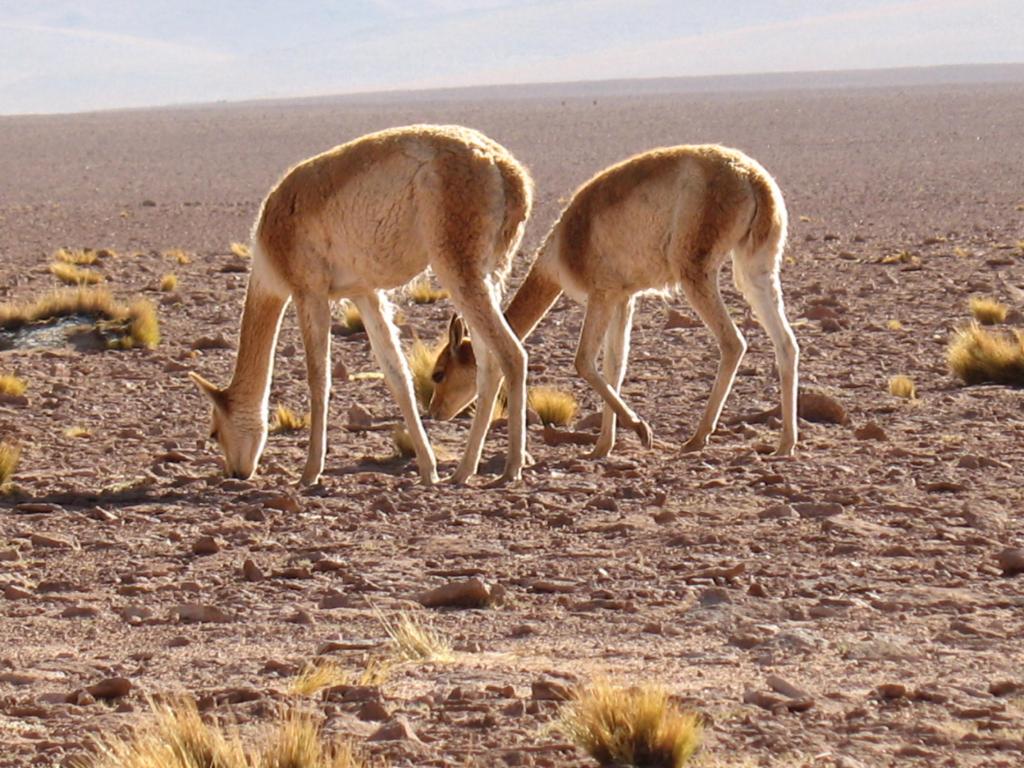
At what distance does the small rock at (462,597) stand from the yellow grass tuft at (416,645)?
562mm

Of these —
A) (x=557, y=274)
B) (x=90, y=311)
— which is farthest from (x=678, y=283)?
(x=90, y=311)

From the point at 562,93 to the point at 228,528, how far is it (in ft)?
398

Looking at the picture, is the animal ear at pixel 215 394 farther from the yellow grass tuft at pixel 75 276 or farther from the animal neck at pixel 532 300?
the yellow grass tuft at pixel 75 276

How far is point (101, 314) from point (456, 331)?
24.3 ft

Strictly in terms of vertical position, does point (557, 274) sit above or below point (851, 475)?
above

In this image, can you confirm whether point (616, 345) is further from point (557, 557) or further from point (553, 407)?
point (557, 557)

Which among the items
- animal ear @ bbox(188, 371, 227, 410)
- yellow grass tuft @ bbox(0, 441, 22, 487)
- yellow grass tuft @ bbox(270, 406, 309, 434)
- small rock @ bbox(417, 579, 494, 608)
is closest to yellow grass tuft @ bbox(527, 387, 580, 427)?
yellow grass tuft @ bbox(270, 406, 309, 434)

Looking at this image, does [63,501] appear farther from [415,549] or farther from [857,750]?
[857,750]

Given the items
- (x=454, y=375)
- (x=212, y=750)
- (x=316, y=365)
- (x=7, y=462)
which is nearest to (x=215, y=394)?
(x=316, y=365)

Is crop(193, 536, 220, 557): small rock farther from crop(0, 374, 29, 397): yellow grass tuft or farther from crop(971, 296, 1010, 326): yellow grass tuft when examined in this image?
crop(971, 296, 1010, 326): yellow grass tuft

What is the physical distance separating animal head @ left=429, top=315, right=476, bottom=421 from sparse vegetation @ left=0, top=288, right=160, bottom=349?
5711 mm

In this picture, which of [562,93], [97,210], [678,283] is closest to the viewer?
[678,283]

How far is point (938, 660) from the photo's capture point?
20.6 feet

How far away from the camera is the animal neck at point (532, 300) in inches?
443
